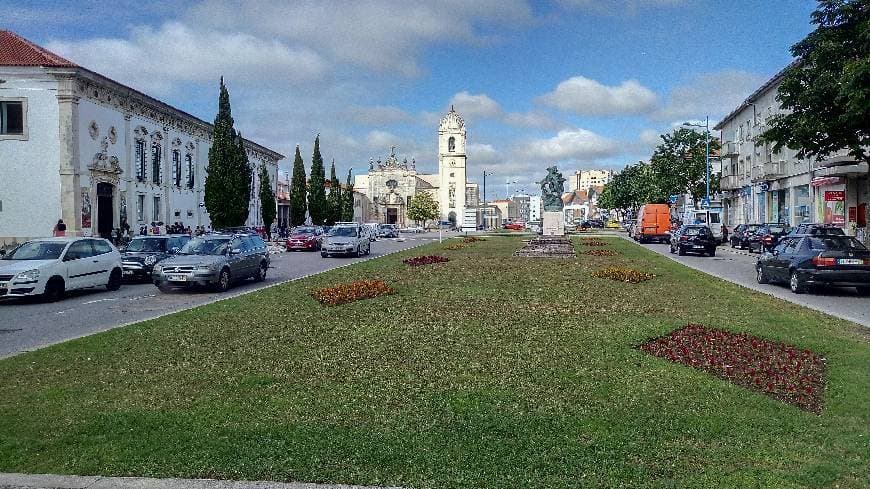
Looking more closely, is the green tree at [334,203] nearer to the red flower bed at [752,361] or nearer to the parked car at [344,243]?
the parked car at [344,243]

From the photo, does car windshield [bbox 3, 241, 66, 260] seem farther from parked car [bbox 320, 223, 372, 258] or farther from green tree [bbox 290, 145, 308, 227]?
green tree [bbox 290, 145, 308, 227]

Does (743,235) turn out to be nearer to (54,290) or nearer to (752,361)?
(752,361)

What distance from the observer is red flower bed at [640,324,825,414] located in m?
6.65

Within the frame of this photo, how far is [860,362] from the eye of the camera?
7898mm

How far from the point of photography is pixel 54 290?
16219 millimetres

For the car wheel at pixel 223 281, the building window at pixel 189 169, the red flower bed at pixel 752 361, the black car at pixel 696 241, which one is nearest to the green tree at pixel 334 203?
the building window at pixel 189 169

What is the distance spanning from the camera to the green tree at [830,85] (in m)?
16.9

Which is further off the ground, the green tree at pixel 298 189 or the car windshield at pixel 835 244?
the green tree at pixel 298 189

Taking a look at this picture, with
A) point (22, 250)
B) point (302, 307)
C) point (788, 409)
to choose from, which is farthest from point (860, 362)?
point (22, 250)

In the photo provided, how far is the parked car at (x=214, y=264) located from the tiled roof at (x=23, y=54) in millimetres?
24162

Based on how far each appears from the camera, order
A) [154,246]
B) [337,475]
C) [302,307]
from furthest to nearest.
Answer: [154,246], [302,307], [337,475]

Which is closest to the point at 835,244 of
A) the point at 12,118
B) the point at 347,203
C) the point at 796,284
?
the point at 796,284

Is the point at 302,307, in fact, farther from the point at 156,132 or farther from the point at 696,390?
the point at 156,132

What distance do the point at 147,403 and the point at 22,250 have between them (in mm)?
13532
